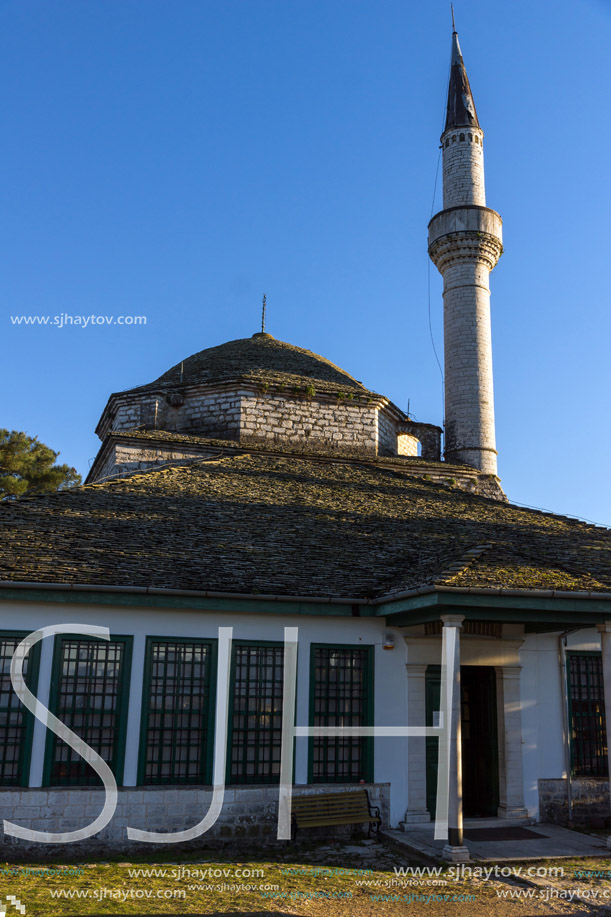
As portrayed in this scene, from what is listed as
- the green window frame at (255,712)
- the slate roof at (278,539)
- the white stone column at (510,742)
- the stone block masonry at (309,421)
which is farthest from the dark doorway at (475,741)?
the stone block masonry at (309,421)

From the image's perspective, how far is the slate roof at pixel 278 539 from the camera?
9.51 meters

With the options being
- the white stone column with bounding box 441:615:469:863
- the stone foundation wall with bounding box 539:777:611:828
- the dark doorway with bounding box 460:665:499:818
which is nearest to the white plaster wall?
the dark doorway with bounding box 460:665:499:818

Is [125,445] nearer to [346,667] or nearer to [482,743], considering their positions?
[346,667]

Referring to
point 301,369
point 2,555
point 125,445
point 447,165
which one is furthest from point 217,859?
point 447,165

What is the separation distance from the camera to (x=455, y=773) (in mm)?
8477

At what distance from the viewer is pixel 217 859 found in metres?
8.69

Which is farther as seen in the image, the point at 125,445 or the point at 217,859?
the point at 125,445

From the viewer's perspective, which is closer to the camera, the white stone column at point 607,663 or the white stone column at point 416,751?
the white stone column at point 607,663

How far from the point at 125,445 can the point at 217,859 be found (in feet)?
33.5

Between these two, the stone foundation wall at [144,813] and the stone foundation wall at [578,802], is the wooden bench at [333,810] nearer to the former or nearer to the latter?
the stone foundation wall at [144,813]

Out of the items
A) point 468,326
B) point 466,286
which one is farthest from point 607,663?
point 466,286

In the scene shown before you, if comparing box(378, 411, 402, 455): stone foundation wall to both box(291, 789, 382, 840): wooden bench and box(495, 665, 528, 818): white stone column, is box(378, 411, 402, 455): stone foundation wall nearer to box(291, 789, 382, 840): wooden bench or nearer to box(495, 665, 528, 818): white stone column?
box(495, 665, 528, 818): white stone column

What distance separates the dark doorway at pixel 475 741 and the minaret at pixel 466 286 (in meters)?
11.6

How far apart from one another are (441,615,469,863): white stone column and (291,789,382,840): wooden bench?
1446 millimetres
